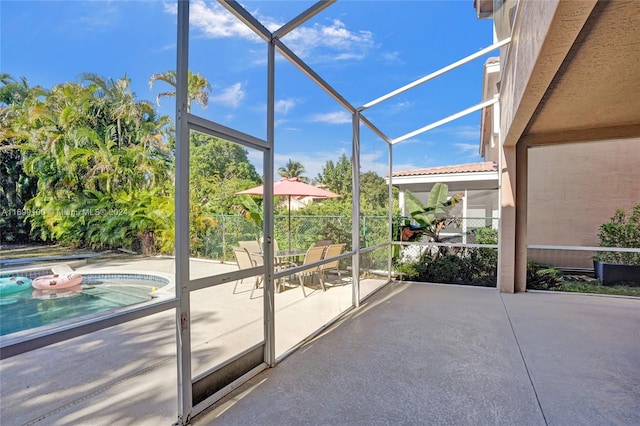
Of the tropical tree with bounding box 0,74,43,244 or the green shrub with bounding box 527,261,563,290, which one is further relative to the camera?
the green shrub with bounding box 527,261,563,290

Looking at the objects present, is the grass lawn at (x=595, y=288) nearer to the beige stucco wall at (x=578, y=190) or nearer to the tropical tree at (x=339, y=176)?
the beige stucco wall at (x=578, y=190)

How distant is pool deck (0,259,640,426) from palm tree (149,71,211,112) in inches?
48.3

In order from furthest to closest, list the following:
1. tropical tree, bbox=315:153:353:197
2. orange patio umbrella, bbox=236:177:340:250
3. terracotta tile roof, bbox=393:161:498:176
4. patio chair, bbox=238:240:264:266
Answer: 1. terracotta tile roof, bbox=393:161:498:176
2. tropical tree, bbox=315:153:353:197
3. orange patio umbrella, bbox=236:177:340:250
4. patio chair, bbox=238:240:264:266

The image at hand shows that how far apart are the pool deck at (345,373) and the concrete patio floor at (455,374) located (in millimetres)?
12

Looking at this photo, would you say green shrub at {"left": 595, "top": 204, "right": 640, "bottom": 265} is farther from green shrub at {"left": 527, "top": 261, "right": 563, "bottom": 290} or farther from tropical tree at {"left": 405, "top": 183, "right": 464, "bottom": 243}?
tropical tree at {"left": 405, "top": 183, "right": 464, "bottom": 243}

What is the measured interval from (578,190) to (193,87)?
30.6 ft

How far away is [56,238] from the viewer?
7.18 feet

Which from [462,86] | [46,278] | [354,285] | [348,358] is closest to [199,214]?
[46,278]

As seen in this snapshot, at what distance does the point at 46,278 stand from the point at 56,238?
0.73m

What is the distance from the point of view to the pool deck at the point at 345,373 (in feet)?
8.03

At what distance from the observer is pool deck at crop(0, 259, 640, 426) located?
2.45 metres

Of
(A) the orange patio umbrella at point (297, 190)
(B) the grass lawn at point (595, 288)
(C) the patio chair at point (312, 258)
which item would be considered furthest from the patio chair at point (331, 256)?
(B) the grass lawn at point (595, 288)

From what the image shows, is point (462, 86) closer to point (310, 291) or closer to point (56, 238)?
point (310, 291)

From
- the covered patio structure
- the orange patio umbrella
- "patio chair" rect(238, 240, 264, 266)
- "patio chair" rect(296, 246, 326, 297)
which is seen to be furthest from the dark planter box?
"patio chair" rect(238, 240, 264, 266)
